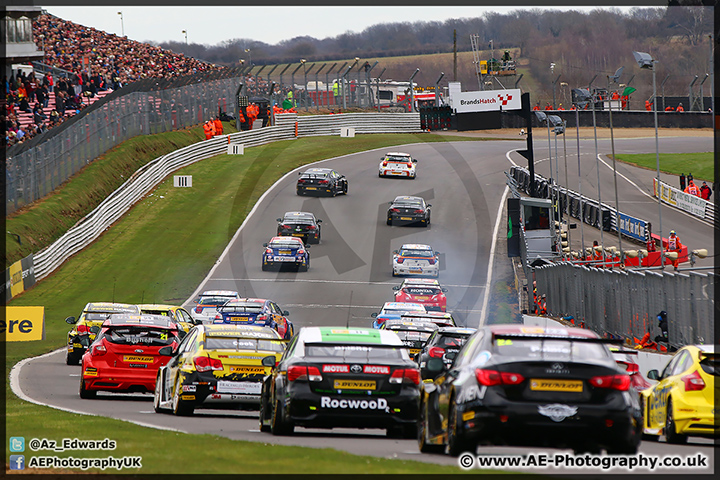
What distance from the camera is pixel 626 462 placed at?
9.07 meters

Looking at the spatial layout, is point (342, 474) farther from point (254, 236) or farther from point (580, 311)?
point (254, 236)

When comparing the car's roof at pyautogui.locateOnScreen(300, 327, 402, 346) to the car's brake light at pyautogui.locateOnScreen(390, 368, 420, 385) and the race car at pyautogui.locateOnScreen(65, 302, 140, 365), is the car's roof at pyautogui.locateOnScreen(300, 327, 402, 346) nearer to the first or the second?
the car's brake light at pyautogui.locateOnScreen(390, 368, 420, 385)

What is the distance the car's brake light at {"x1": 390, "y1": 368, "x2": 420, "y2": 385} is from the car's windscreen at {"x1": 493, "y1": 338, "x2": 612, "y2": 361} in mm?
Result: 2056

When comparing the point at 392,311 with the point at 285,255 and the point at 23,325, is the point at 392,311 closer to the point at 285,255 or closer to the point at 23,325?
the point at 23,325

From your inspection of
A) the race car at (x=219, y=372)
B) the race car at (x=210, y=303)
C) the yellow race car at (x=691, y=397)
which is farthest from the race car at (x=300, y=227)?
the yellow race car at (x=691, y=397)

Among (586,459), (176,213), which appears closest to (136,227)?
(176,213)

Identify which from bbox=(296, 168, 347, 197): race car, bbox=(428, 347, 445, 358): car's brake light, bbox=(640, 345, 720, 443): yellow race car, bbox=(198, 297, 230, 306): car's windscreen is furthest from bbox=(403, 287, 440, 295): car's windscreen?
bbox=(296, 168, 347, 197): race car

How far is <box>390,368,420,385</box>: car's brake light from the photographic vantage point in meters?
11.2

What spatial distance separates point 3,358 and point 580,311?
15.6m

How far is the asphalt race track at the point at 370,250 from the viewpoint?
42.6 feet

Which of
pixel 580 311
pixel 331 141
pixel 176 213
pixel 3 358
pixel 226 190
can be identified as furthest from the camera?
pixel 331 141

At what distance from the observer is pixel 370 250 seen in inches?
1801

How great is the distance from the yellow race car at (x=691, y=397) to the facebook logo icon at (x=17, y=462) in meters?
7.29

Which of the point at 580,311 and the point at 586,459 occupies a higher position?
the point at 586,459
